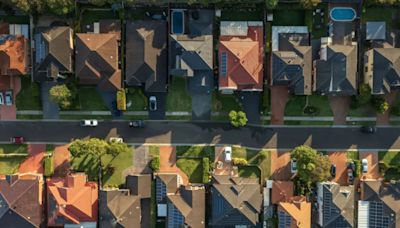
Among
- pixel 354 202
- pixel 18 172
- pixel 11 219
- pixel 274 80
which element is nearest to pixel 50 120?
pixel 18 172

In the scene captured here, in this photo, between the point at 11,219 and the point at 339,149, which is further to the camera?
the point at 339,149

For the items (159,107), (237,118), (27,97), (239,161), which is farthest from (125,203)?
(27,97)

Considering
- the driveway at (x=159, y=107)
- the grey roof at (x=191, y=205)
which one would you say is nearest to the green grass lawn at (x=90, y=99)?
the driveway at (x=159, y=107)

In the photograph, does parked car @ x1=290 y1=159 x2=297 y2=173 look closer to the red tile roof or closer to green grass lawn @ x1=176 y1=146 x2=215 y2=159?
green grass lawn @ x1=176 y1=146 x2=215 y2=159

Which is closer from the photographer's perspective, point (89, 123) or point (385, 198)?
point (385, 198)

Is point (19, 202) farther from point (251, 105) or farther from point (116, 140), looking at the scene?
point (251, 105)

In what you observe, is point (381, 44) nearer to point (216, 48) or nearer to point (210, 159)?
point (216, 48)

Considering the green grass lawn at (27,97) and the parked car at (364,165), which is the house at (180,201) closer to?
the green grass lawn at (27,97)
